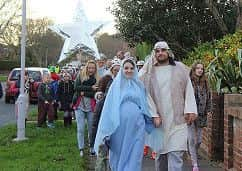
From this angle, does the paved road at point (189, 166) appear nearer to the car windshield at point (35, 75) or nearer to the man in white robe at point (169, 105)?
the man in white robe at point (169, 105)

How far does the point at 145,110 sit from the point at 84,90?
3.55 metres

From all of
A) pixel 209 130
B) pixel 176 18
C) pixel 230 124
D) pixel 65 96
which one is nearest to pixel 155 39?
pixel 176 18

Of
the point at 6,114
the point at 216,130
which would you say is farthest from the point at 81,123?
the point at 6,114

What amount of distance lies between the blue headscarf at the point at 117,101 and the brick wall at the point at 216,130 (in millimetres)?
3435

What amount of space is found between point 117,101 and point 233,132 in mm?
2508

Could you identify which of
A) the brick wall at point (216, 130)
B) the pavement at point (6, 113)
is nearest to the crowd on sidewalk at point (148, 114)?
the brick wall at point (216, 130)

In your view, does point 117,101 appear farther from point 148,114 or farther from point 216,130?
point 216,130

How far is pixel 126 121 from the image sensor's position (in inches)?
258

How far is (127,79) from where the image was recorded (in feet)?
21.8

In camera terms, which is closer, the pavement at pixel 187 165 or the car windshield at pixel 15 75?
the pavement at pixel 187 165

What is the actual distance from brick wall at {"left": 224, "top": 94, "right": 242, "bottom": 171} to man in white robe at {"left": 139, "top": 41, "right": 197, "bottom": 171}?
1.22 meters

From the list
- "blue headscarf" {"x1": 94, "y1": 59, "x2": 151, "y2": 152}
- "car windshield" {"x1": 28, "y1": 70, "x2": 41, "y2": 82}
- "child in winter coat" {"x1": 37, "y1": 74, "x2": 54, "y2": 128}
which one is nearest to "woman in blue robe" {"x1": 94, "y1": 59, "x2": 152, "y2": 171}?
"blue headscarf" {"x1": 94, "y1": 59, "x2": 151, "y2": 152}

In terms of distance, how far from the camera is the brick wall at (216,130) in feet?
32.0

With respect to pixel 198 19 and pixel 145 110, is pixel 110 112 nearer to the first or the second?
pixel 145 110
